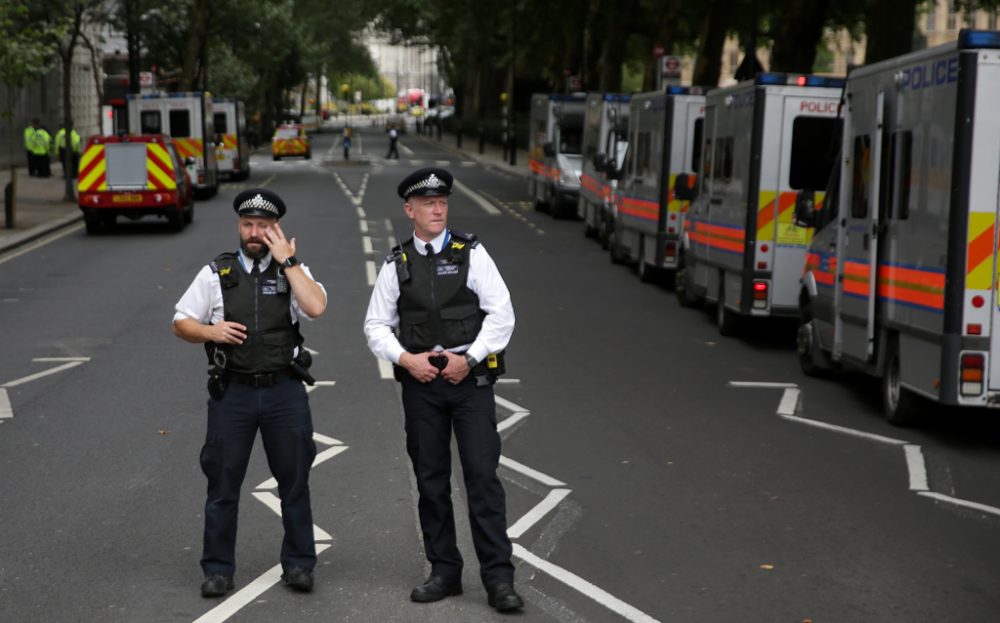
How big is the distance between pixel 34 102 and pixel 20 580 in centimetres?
5349

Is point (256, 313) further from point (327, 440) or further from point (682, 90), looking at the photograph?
point (682, 90)

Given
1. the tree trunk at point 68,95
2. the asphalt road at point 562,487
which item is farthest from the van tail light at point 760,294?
the tree trunk at point 68,95

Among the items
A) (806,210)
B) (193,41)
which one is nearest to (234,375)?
(806,210)

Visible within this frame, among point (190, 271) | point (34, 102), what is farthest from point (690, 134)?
point (34, 102)

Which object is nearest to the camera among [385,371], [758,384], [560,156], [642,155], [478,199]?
[758,384]

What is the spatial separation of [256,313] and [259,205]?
47 centimetres

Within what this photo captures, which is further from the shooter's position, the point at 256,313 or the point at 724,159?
the point at 724,159

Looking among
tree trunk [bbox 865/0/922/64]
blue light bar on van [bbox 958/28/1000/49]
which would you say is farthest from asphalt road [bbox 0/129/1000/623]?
tree trunk [bbox 865/0/922/64]

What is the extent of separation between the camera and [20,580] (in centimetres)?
704

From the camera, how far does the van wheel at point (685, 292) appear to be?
19.0m

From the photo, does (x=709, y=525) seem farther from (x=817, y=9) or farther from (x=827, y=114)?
(x=817, y=9)

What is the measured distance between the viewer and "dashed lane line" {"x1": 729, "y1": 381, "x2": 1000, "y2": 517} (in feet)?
29.3

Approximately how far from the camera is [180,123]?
4269cm

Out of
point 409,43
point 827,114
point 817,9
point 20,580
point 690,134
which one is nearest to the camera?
point 20,580
